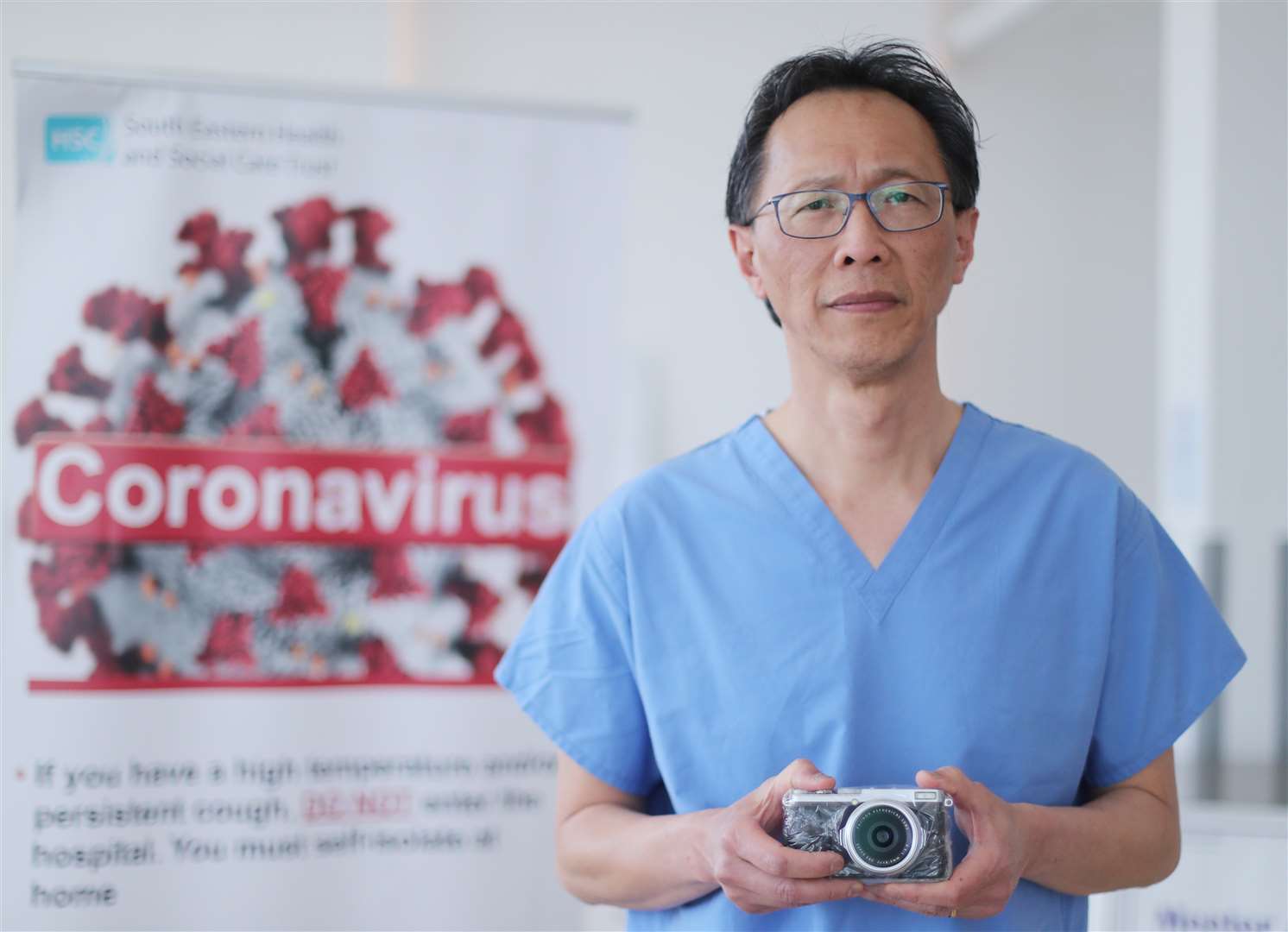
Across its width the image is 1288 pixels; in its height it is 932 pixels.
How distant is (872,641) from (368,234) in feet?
4.09

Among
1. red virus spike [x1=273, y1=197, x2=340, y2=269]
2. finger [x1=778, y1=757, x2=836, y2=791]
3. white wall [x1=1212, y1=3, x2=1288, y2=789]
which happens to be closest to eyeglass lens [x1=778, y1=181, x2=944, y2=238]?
finger [x1=778, y1=757, x2=836, y2=791]

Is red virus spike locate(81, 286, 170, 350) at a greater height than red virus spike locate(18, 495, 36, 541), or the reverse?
red virus spike locate(81, 286, 170, 350)

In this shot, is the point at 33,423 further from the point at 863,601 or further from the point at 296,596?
the point at 863,601

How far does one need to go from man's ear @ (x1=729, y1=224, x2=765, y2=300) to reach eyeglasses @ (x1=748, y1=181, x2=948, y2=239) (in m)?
0.08

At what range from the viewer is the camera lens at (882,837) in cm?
98

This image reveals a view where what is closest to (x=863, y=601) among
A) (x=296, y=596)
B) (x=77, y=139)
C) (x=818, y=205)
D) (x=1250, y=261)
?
(x=818, y=205)

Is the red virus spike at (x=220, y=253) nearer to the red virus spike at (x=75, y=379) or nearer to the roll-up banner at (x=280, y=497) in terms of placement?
the roll-up banner at (x=280, y=497)

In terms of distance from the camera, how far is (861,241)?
3.66 ft

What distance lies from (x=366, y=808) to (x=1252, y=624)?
2.62 m

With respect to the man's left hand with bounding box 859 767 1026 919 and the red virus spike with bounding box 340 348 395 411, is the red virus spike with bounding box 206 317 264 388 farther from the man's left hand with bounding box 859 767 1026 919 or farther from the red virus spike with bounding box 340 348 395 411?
the man's left hand with bounding box 859 767 1026 919

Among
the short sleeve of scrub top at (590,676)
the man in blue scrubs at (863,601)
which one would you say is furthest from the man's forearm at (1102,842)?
the short sleeve of scrub top at (590,676)

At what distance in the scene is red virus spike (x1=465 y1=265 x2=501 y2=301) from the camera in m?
2.11

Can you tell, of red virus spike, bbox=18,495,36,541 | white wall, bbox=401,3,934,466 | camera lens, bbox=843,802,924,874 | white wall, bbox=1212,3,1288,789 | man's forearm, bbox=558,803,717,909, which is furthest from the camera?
white wall, bbox=401,3,934,466

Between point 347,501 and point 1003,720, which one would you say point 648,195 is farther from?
point 1003,720
